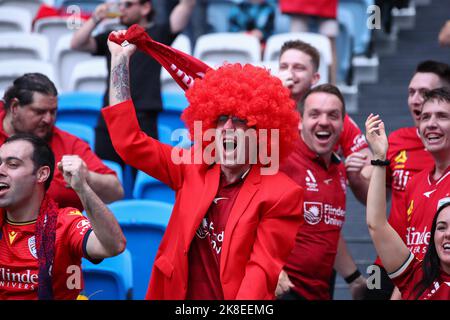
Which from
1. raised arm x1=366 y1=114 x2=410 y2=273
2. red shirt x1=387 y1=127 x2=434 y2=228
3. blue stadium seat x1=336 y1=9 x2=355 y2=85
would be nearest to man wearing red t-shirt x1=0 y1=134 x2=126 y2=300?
raised arm x1=366 y1=114 x2=410 y2=273

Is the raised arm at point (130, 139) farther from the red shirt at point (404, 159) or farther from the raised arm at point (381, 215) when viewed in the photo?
the red shirt at point (404, 159)

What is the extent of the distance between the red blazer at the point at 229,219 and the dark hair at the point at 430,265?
601mm

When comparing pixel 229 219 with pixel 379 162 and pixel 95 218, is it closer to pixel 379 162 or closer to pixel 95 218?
pixel 95 218

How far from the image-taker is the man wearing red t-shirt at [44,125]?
19.7 ft

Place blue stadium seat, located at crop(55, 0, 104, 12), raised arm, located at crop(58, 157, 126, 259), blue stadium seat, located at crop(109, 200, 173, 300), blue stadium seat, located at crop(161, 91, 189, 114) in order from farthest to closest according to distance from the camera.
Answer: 1. blue stadium seat, located at crop(55, 0, 104, 12)
2. blue stadium seat, located at crop(161, 91, 189, 114)
3. blue stadium seat, located at crop(109, 200, 173, 300)
4. raised arm, located at crop(58, 157, 126, 259)

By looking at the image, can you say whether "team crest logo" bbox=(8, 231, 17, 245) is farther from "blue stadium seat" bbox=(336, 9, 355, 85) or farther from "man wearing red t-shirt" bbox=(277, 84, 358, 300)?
"blue stadium seat" bbox=(336, 9, 355, 85)

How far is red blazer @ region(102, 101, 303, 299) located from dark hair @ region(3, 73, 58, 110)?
1.22 meters

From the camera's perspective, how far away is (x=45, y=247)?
4.93m

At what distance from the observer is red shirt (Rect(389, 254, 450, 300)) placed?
487 cm

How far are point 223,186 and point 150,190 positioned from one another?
212cm

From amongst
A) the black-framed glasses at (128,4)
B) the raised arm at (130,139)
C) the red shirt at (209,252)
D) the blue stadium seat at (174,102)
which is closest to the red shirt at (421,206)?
the red shirt at (209,252)

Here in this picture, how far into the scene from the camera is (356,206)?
7617 mm

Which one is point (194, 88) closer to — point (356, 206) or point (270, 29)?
point (356, 206)
